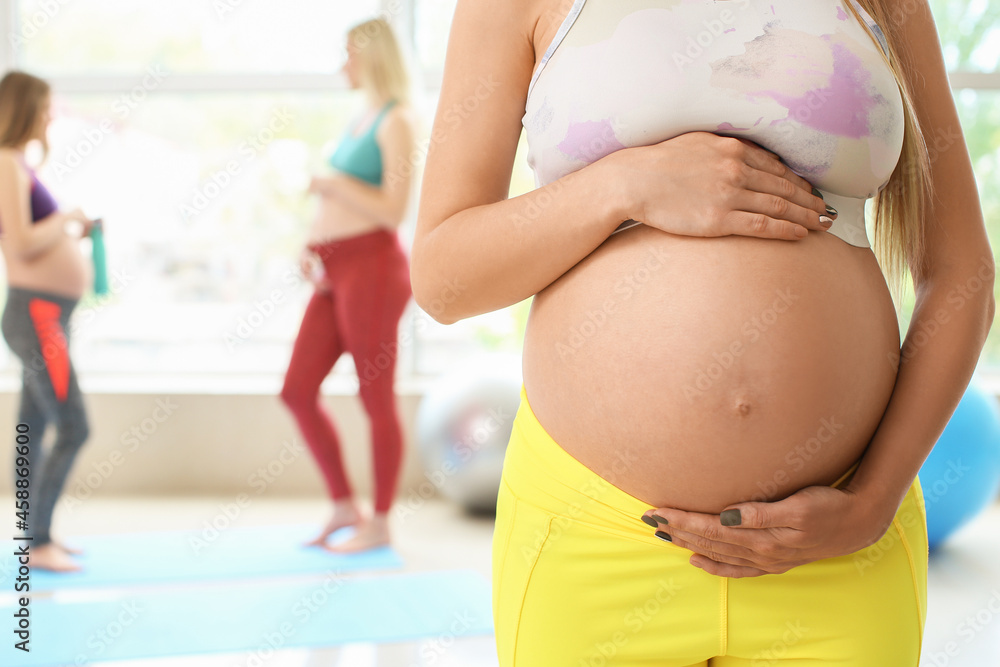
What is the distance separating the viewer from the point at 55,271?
8.68ft

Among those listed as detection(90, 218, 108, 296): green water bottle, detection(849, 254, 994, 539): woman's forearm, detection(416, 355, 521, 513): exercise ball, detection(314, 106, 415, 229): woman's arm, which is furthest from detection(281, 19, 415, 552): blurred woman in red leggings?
detection(849, 254, 994, 539): woman's forearm

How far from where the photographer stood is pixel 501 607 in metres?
0.77

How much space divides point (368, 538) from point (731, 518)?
7.57ft

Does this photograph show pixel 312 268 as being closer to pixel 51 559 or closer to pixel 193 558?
pixel 193 558

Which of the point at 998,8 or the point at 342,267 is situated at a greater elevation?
the point at 998,8

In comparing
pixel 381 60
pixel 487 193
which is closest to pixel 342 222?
pixel 381 60

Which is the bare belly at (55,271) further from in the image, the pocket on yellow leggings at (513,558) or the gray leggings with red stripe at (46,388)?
the pocket on yellow leggings at (513,558)

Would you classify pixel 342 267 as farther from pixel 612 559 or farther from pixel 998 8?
pixel 998 8

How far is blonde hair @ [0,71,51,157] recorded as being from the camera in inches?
103

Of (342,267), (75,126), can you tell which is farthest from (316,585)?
(75,126)

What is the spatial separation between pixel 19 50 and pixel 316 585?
3.00 meters

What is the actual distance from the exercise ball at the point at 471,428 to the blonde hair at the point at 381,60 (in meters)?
1.07

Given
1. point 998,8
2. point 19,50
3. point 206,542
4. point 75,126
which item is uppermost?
point 998,8

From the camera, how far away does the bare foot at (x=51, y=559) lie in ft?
8.33
